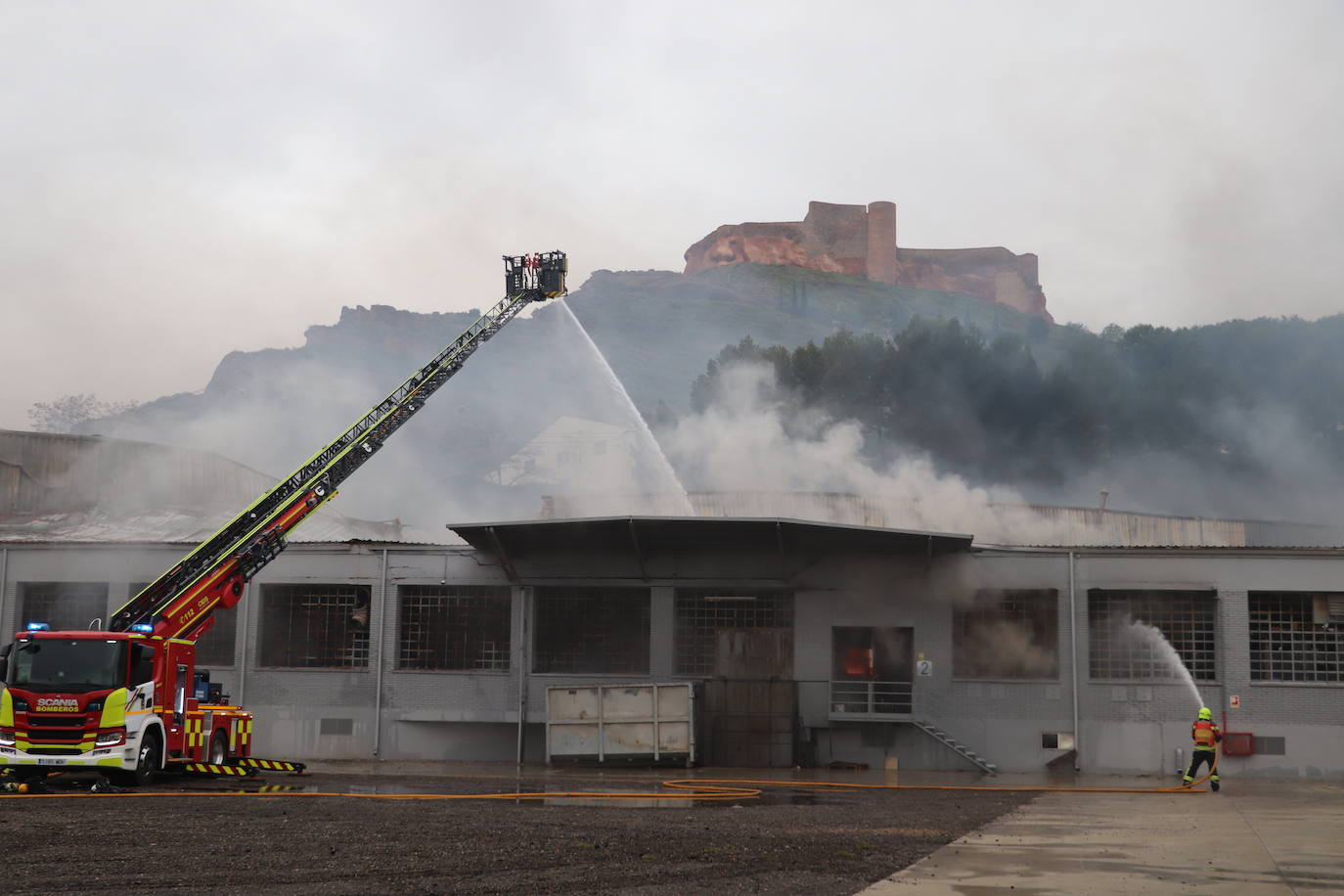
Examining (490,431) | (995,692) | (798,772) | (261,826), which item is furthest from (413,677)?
(490,431)

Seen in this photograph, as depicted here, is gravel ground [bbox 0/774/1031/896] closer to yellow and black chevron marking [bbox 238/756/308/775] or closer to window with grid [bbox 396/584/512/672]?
yellow and black chevron marking [bbox 238/756/308/775]

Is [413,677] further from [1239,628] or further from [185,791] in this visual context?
[1239,628]

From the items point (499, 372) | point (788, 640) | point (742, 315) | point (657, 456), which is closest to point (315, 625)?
point (788, 640)

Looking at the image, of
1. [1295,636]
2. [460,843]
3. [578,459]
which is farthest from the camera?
[578,459]

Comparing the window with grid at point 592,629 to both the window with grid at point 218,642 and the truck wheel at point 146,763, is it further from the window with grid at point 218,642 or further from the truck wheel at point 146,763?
the truck wheel at point 146,763

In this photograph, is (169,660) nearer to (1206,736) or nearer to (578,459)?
(1206,736)

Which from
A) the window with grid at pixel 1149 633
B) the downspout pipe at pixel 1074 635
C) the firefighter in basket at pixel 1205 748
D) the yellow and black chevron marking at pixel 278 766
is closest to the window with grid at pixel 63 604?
the yellow and black chevron marking at pixel 278 766

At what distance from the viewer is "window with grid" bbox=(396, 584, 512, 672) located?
3030 cm

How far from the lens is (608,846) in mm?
13094

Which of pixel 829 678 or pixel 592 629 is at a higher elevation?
pixel 592 629

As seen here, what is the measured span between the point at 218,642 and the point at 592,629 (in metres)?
9.33

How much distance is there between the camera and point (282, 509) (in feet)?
79.7

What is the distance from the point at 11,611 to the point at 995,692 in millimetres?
23566

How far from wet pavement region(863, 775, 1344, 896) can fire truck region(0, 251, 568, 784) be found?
41.8 ft
